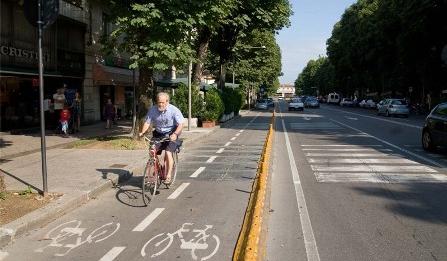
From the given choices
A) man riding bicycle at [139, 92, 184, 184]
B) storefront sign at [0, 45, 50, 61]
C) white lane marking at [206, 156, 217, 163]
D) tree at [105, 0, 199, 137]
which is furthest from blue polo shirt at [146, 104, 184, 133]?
storefront sign at [0, 45, 50, 61]

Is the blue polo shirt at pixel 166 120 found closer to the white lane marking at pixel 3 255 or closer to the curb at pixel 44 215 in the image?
the curb at pixel 44 215

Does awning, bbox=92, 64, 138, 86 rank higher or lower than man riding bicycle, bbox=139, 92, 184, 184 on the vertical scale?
higher

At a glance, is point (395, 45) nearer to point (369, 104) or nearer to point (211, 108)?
point (369, 104)

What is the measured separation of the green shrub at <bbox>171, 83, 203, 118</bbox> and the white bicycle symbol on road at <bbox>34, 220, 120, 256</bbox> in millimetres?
19470

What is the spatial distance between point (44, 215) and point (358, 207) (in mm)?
4349

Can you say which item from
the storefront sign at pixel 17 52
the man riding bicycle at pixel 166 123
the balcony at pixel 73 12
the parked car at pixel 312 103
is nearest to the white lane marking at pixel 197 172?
the man riding bicycle at pixel 166 123

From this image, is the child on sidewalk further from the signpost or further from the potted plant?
the signpost

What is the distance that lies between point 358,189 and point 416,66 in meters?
43.6

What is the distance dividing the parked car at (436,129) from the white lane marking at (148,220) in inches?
368

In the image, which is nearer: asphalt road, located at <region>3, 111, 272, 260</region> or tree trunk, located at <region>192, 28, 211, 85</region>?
asphalt road, located at <region>3, 111, 272, 260</region>

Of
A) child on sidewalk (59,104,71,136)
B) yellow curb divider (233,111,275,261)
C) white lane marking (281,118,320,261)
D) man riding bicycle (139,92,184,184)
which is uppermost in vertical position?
man riding bicycle (139,92,184,184)

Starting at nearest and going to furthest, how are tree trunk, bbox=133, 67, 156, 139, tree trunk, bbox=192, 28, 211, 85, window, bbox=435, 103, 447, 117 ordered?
window, bbox=435, 103, 447, 117, tree trunk, bbox=133, 67, 156, 139, tree trunk, bbox=192, 28, 211, 85

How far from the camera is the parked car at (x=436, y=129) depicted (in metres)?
14.4

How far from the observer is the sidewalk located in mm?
6966
